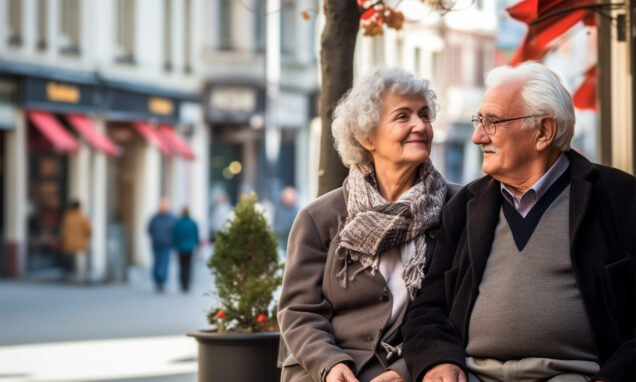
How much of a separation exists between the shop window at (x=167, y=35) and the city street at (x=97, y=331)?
37.3ft

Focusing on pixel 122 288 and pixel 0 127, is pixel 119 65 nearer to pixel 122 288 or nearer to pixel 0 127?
pixel 0 127

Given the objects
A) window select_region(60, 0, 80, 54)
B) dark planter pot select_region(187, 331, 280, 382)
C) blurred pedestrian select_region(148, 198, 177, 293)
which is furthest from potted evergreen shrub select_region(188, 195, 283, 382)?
window select_region(60, 0, 80, 54)

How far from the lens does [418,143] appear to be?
5.34 meters

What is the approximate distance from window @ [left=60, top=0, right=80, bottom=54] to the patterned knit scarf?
1024 inches

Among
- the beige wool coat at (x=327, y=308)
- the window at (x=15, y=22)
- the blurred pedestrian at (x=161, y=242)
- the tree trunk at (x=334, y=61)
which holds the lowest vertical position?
the blurred pedestrian at (x=161, y=242)

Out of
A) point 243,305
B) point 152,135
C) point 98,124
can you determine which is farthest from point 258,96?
point 243,305

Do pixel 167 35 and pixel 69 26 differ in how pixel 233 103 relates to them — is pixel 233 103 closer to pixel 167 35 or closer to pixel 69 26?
pixel 167 35

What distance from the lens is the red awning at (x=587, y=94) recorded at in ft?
37.2

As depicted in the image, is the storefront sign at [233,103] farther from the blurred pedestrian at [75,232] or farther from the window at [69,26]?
the blurred pedestrian at [75,232]

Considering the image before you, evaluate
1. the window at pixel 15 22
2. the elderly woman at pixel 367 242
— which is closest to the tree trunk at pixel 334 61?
the elderly woman at pixel 367 242

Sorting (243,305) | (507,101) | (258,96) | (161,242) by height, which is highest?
(258,96)

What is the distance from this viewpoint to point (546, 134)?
186 inches

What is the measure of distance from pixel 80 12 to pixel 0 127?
17.6ft

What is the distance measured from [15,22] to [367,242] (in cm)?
2440
